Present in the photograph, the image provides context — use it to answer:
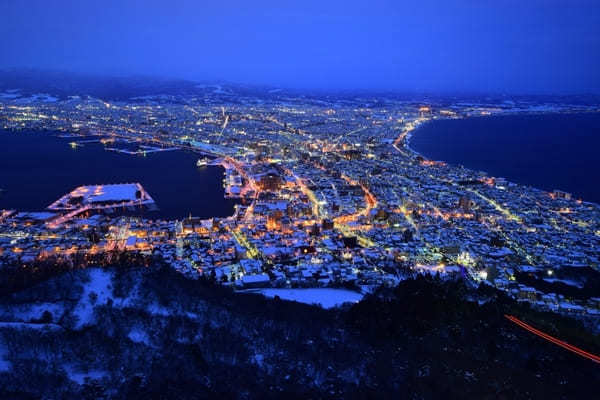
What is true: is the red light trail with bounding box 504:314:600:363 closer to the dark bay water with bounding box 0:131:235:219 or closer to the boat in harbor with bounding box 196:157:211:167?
the dark bay water with bounding box 0:131:235:219

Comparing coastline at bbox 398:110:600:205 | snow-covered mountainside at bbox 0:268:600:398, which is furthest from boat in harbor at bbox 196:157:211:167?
snow-covered mountainside at bbox 0:268:600:398

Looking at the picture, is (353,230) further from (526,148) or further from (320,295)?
(526,148)

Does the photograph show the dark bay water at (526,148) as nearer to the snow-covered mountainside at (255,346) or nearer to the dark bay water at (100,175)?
the snow-covered mountainside at (255,346)

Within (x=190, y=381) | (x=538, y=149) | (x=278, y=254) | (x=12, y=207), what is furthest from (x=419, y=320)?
(x=538, y=149)

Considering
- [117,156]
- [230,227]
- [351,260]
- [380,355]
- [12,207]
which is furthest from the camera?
[117,156]

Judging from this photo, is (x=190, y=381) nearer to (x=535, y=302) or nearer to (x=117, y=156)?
(x=535, y=302)

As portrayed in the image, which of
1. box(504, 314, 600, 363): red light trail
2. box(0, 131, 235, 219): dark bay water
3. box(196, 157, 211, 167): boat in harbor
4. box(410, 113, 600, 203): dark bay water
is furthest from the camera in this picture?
box(196, 157, 211, 167): boat in harbor

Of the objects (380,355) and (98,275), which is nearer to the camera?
(380,355)

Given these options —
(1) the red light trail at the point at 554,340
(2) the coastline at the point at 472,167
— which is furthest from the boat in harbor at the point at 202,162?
(1) the red light trail at the point at 554,340
